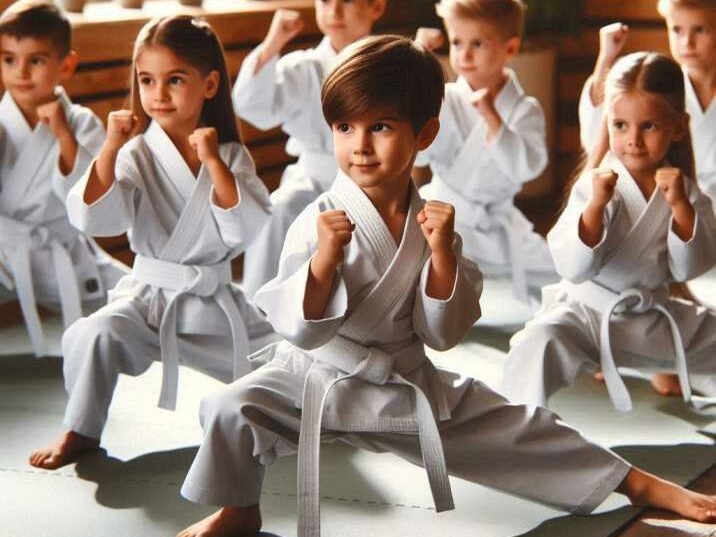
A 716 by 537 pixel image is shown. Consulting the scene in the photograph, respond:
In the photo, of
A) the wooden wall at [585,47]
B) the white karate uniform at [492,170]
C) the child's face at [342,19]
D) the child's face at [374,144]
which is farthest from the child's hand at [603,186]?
the wooden wall at [585,47]

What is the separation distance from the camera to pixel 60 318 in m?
4.40

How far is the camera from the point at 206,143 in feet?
10.3

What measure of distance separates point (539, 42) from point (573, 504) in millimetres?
3454

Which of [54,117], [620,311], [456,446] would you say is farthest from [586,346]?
[54,117]

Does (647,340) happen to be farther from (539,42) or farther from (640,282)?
(539,42)

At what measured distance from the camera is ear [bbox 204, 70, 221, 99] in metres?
3.35

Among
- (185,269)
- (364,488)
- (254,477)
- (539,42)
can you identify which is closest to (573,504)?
(364,488)

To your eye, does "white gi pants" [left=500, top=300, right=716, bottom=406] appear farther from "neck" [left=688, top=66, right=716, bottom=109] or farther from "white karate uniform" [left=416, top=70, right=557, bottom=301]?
"neck" [left=688, top=66, right=716, bottom=109]

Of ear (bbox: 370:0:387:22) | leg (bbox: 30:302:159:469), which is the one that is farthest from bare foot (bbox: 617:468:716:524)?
ear (bbox: 370:0:387:22)

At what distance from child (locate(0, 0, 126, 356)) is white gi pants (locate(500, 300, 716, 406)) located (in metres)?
1.36

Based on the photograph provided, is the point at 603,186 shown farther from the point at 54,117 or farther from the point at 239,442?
the point at 54,117

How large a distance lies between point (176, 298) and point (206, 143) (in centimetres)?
38

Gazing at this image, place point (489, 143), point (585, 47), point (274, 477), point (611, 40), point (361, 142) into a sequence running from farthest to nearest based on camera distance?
point (585, 47) → point (489, 143) → point (611, 40) → point (274, 477) → point (361, 142)

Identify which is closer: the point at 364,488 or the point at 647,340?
the point at 364,488
